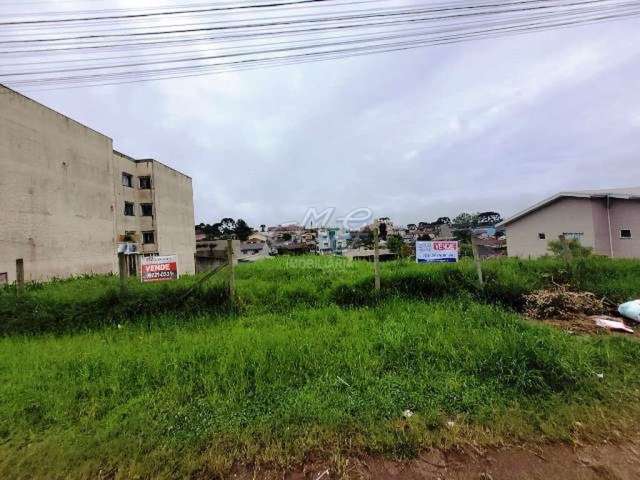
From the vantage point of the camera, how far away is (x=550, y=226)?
18875 millimetres

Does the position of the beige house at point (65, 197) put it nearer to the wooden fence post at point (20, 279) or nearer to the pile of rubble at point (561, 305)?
the wooden fence post at point (20, 279)

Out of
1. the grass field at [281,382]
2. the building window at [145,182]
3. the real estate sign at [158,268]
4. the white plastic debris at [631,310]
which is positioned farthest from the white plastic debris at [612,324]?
the building window at [145,182]

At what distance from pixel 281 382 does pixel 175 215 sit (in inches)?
1279

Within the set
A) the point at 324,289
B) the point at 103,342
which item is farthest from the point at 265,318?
the point at 103,342

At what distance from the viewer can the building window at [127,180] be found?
25802 mm

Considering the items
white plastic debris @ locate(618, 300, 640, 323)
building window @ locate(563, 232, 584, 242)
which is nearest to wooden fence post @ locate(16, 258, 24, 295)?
white plastic debris @ locate(618, 300, 640, 323)

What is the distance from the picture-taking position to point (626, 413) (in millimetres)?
2666

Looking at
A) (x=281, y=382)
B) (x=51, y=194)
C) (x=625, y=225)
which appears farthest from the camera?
(x=51, y=194)

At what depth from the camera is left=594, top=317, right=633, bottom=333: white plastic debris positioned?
4.58m

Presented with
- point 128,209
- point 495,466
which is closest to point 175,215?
point 128,209

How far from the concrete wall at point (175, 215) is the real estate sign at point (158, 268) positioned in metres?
22.2

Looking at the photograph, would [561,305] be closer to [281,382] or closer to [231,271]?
[281,382]

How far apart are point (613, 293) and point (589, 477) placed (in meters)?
5.30

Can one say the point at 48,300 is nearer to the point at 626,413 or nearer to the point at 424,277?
the point at 424,277
